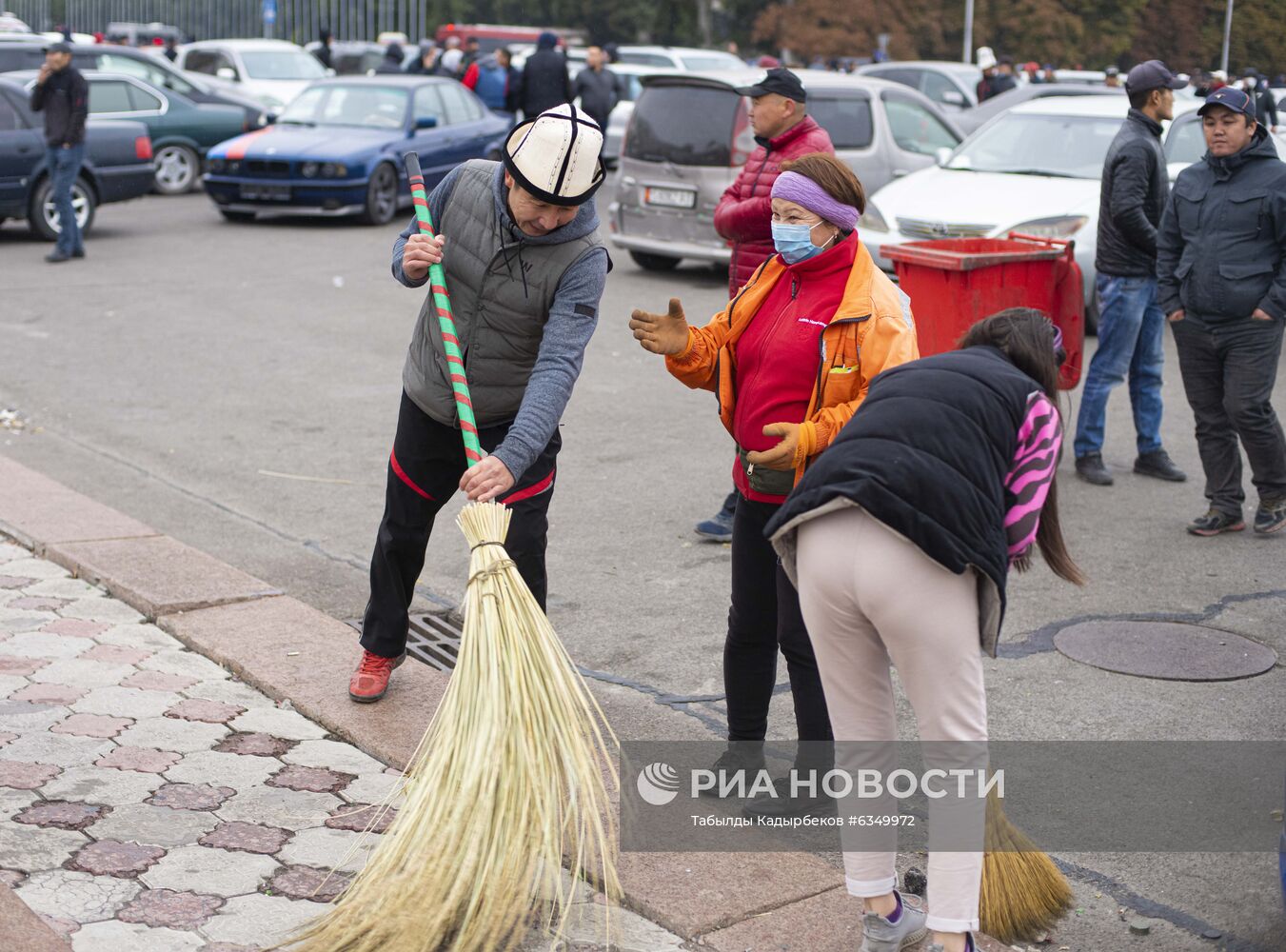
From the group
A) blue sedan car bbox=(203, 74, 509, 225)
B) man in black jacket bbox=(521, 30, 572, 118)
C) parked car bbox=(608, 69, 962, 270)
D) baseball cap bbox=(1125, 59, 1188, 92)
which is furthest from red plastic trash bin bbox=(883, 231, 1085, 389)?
man in black jacket bbox=(521, 30, 572, 118)

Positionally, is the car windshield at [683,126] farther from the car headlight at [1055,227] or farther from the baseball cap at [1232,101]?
the baseball cap at [1232,101]

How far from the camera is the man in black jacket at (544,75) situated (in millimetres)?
18797

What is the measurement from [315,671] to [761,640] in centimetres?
167

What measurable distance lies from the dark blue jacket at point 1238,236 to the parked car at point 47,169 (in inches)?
447

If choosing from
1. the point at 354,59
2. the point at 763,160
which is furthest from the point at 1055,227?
the point at 354,59

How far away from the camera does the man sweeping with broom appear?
401cm

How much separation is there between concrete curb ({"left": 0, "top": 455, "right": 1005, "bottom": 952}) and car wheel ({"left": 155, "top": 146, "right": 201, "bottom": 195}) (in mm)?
12718

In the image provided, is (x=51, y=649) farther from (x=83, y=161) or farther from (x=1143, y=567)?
(x=83, y=161)

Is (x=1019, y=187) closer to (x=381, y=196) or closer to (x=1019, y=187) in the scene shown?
(x=1019, y=187)

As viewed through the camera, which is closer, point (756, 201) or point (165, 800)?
point (165, 800)

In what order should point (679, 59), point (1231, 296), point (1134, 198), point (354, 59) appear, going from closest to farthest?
point (1231, 296) < point (1134, 198) < point (679, 59) < point (354, 59)

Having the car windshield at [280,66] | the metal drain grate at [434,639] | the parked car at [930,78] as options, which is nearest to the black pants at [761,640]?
the metal drain grate at [434,639]

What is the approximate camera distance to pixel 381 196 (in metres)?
17.2

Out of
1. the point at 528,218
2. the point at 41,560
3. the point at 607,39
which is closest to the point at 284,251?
the point at 41,560
